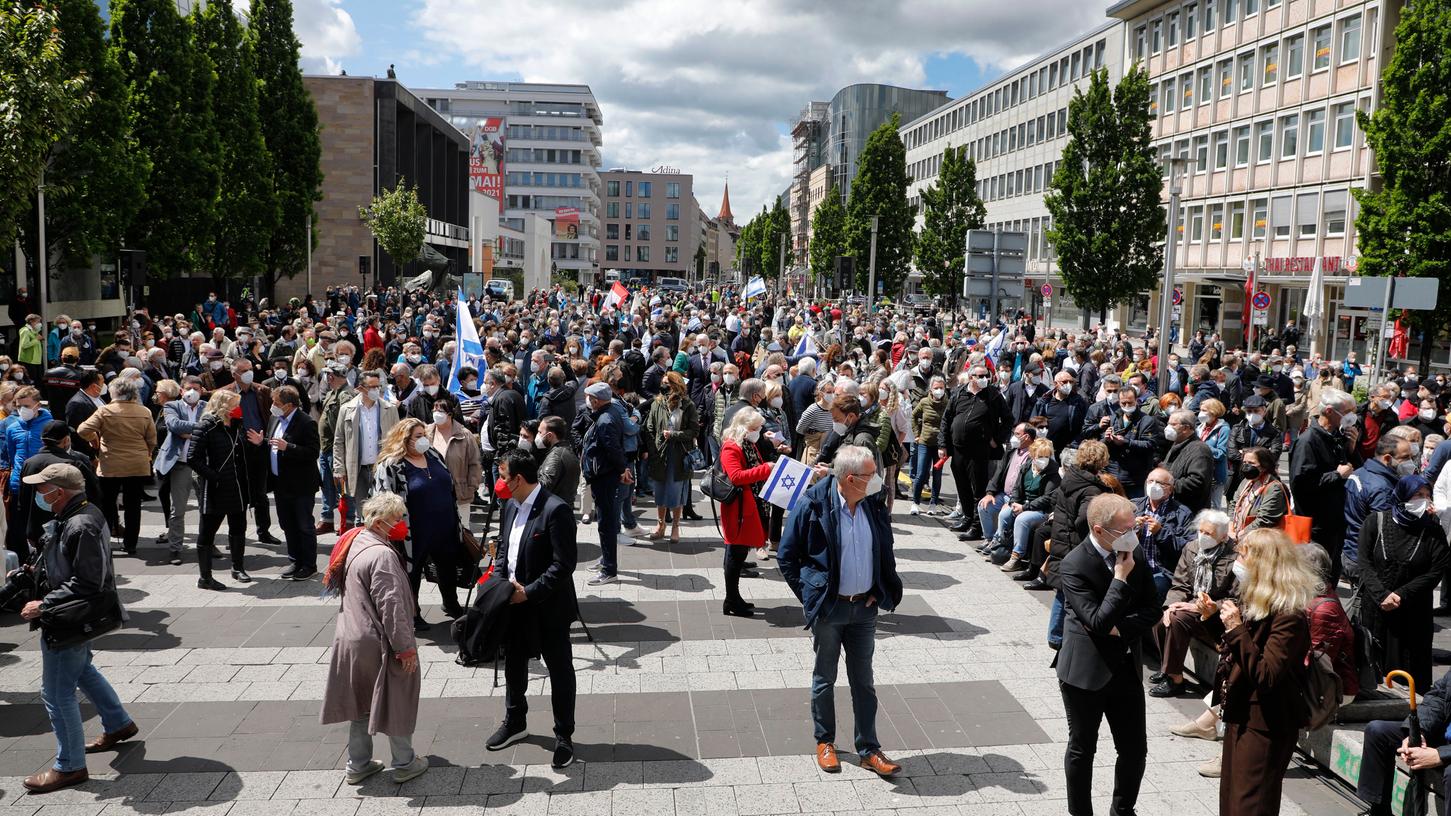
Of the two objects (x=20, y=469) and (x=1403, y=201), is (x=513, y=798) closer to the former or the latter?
(x=20, y=469)

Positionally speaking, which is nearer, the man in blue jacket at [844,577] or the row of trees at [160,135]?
the man in blue jacket at [844,577]

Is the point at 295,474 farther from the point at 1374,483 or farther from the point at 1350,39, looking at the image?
the point at 1350,39

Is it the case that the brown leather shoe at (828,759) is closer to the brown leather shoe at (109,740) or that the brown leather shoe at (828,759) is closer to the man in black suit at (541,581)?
the man in black suit at (541,581)

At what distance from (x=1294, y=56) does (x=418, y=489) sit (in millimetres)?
47320

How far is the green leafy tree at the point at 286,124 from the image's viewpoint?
39969 mm

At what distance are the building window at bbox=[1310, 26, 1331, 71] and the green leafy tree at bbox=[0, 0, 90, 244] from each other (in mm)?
43729

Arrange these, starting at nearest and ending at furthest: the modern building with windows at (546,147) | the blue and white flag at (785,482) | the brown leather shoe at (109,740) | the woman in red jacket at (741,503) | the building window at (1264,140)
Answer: the brown leather shoe at (109,740)
the blue and white flag at (785,482)
the woman in red jacket at (741,503)
the building window at (1264,140)
the modern building with windows at (546,147)

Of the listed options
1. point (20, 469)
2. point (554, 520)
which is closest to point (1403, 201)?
point (554, 520)

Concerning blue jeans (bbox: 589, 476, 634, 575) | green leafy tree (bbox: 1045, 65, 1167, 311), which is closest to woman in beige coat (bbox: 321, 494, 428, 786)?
blue jeans (bbox: 589, 476, 634, 575)

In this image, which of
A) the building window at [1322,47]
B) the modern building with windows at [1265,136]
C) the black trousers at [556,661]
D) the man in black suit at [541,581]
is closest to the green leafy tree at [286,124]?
the modern building with windows at [1265,136]

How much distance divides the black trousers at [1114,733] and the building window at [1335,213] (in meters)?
43.2

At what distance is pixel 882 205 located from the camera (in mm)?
58438

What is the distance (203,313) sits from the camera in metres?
27.7

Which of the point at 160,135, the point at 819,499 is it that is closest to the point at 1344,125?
the point at 160,135
